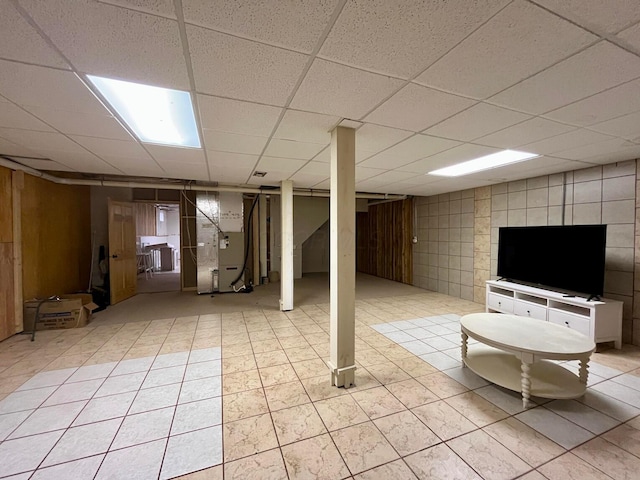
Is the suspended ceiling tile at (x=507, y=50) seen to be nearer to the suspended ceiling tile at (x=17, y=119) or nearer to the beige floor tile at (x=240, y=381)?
the beige floor tile at (x=240, y=381)

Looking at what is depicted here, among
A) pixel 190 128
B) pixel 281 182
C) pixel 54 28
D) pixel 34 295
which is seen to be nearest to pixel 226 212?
pixel 281 182

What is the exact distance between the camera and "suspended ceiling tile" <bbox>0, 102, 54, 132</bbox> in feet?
6.19

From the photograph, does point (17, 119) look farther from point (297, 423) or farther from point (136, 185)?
point (297, 423)

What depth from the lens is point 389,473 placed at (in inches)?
57.8

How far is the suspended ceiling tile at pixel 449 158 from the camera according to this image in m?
2.88

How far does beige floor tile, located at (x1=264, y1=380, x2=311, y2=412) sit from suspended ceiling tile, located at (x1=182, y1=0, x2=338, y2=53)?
2.44 meters

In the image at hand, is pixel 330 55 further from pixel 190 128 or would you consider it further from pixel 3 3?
pixel 190 128

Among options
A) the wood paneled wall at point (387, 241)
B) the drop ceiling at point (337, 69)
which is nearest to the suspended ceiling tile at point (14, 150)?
the drop ceiling at point (337, 69)

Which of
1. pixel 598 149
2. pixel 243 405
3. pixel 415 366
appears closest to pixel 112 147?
pixel 243 405

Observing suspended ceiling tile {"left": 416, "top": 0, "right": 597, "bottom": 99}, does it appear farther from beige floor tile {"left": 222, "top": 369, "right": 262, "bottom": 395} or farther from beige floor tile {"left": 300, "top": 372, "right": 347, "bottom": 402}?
beige floor tile {"left": 222, "top": 369, "right": 262, "bottom": 395}

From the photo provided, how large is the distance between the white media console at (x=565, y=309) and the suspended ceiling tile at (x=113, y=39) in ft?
15.1

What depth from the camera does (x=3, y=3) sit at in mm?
1011

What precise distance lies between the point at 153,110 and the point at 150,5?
4.01 ft

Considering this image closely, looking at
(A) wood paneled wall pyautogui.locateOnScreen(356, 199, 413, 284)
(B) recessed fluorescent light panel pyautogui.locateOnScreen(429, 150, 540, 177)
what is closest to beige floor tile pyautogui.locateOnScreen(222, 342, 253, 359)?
(B) recessed fluorescent light panel pyautogui.locateOnScreen(429, 150, 540, 177)
